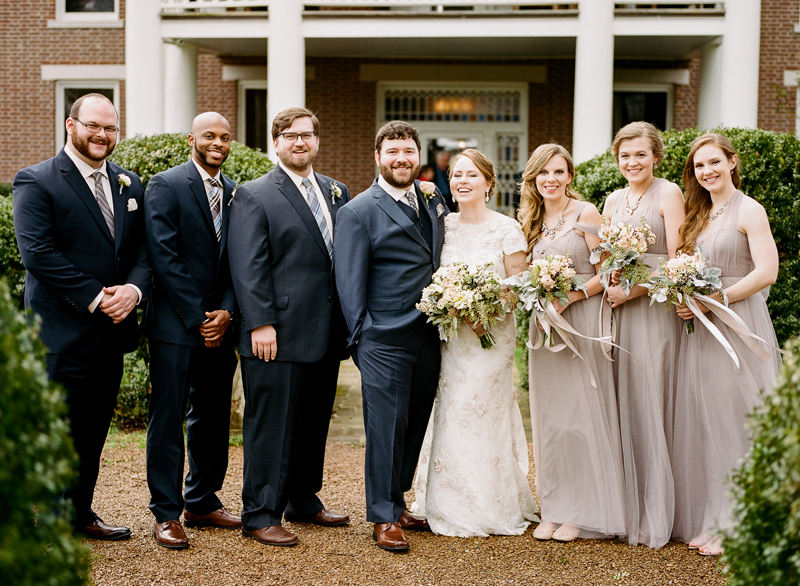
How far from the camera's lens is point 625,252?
4.50 metres

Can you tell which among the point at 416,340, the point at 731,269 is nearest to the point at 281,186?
the point at 416,340

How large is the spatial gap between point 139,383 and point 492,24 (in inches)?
341

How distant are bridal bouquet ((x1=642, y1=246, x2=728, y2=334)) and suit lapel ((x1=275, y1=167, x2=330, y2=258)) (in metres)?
1.91

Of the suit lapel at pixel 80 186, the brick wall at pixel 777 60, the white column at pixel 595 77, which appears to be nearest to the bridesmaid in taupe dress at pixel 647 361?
the suit lapel at pixel 80 186

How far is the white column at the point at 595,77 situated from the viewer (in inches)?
497

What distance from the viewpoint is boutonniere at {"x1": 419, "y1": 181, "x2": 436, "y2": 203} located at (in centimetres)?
482

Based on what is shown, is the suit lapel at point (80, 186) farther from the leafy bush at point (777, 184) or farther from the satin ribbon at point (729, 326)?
the leafy bush at point (777, 184)

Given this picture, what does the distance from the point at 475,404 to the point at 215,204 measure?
2.00 meters

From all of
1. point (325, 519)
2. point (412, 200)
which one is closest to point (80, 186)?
point (412, 200)

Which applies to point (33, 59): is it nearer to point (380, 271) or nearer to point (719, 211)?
point (380, 271)

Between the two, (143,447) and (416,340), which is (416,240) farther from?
(143,447)

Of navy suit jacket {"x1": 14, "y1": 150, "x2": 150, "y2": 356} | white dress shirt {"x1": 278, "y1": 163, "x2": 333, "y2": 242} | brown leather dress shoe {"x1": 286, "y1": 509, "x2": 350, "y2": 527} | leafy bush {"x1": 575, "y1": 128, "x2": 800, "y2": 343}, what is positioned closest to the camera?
navy suit jacket {"x1": 14, "y1": 150, "x2": 150, "y2": 356}

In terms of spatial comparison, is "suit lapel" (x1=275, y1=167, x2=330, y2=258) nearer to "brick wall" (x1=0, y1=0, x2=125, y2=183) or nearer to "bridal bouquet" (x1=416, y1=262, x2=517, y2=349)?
"bridal bouquet" (x1=416, y1=262, x2=517, y2=349)

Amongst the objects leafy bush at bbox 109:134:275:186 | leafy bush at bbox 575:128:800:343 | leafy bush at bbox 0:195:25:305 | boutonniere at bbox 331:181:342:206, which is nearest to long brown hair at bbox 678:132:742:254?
boutonniere at bbox 331:181:342:206
